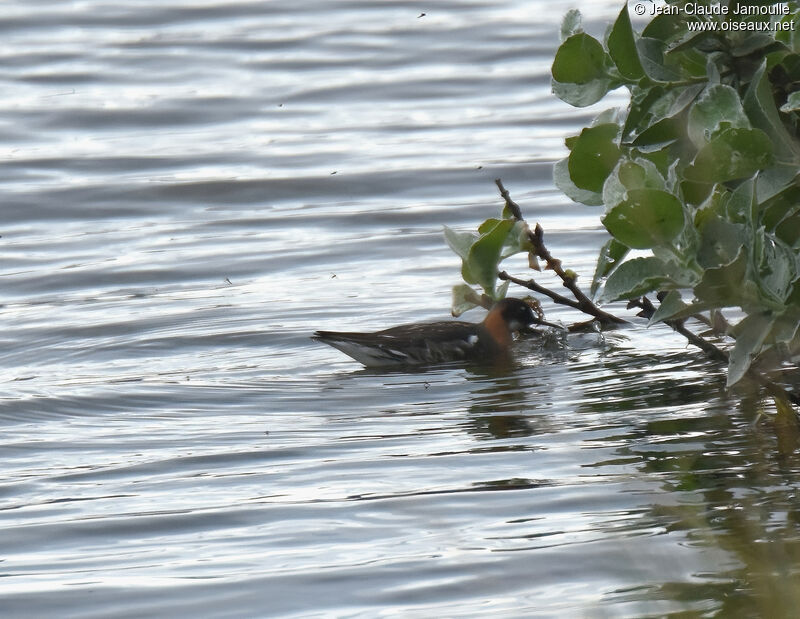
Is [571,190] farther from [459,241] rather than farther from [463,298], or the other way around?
[463,298]

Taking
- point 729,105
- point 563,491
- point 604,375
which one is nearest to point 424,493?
point 563,491

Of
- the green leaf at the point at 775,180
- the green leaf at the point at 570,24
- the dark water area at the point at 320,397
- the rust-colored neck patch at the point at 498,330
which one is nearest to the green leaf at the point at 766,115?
the green leaf at the point at 775,180

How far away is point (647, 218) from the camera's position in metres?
4.57

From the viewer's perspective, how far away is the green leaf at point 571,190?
5.57 meters

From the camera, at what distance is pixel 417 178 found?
13.1 metres

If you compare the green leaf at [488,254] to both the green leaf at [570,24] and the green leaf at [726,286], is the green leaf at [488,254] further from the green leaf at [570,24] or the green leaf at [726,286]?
the green leaf at [726,286]

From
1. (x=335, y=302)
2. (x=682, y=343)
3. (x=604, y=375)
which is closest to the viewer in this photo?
(x=604, y=375)

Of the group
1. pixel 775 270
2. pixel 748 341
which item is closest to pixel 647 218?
pixel 775 270

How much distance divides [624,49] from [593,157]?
0.42 metres

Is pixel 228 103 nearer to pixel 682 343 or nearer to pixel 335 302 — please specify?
pixel 335 302

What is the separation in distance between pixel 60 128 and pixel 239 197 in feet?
11.1

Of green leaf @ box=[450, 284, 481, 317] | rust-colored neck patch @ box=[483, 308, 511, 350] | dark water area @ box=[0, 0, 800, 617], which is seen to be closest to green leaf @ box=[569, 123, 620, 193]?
dark water area @ box=[0, 0, 800, 617]

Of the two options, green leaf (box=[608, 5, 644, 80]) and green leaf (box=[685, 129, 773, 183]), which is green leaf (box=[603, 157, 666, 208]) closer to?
green leaf (box=[685, 129, 773, 183])

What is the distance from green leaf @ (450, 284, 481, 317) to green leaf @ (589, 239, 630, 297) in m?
1.43
